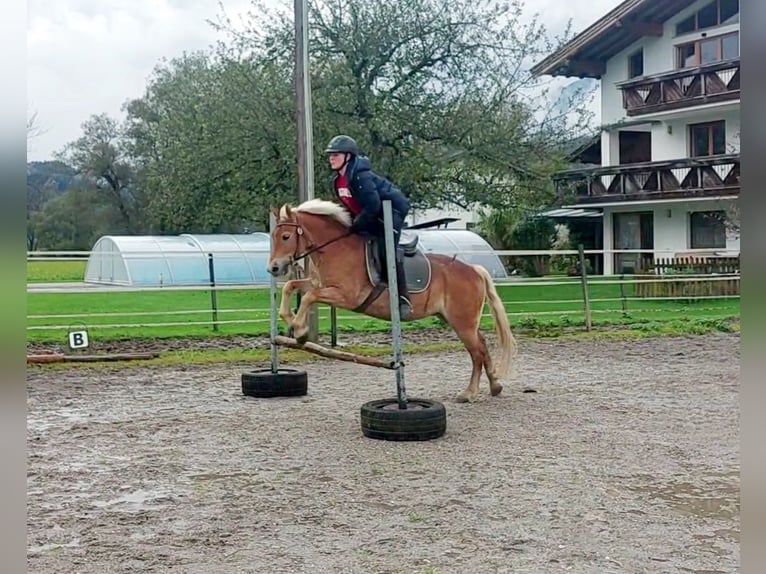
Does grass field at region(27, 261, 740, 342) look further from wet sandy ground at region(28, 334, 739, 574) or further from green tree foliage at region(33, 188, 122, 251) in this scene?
green tree foliage at region(33, 188, 122, 251)

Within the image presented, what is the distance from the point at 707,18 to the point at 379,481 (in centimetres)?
1847

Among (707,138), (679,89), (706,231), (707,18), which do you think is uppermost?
(707,18)

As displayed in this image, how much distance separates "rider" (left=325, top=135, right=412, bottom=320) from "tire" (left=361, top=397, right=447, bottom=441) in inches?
40.5

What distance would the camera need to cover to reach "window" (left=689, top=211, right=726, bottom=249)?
60.5 ft

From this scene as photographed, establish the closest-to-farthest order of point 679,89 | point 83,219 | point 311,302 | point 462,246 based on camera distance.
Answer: point 311,302
point 462,246
point 679,89
point 83,219

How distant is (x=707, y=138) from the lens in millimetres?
19281

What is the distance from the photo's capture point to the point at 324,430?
5.25 m

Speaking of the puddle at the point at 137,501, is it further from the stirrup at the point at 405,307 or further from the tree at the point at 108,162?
the tree at the point at 108,162

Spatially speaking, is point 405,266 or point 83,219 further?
point 83,219

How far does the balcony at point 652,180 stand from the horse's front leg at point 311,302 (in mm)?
13401

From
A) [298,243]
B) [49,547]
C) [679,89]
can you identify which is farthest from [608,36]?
[49,547]

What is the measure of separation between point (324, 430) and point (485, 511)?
6.38ft

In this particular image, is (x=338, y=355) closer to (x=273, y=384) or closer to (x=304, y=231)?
(x=304, y=231)

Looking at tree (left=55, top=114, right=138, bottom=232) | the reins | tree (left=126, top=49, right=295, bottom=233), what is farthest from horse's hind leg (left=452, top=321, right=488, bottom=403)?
tree (left=55, top=114, right=138, bottom=232)
